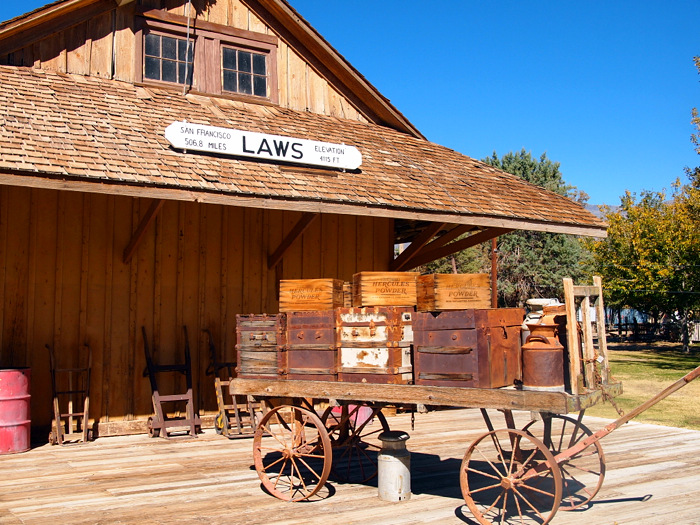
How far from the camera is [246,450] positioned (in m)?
8.77

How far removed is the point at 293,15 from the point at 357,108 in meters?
2.05

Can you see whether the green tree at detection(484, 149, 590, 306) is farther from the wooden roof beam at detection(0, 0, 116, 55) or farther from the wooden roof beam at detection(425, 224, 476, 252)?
the wooden roof beam at detection(0, 0, 116, 55)

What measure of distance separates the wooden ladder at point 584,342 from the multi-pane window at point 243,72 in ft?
25.4

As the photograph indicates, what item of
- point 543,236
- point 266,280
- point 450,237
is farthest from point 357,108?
point 543,236

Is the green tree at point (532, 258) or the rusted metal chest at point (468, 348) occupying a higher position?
the green tree at point (532, 258)

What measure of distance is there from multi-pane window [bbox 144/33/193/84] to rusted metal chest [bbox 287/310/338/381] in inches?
251

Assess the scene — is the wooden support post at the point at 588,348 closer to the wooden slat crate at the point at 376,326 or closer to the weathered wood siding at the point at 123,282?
the wooden slat crate at the point at 376,326

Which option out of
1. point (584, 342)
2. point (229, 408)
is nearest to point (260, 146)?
point (229, 408)

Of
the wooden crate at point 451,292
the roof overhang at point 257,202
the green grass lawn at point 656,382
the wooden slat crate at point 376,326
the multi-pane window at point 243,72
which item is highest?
the multi-pane window at point 243,72

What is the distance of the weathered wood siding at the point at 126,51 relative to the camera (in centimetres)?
1062

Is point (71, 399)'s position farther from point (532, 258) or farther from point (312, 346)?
point (532, 258)

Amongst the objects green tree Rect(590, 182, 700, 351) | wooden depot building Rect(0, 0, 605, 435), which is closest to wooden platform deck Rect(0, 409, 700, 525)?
wooden depot building Rect(0, 0, 605, 435)

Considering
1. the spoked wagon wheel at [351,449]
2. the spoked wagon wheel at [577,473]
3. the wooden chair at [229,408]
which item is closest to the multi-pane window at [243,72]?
the wooden chair at [229,408]

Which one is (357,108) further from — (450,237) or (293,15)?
Result: (450,237)
